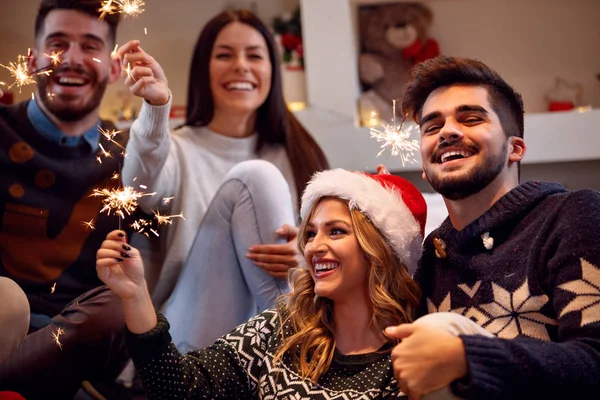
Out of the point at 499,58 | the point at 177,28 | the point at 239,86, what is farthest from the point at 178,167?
the point at 499,58

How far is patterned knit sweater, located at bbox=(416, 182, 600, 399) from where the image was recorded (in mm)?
958

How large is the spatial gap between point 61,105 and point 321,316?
95 cm

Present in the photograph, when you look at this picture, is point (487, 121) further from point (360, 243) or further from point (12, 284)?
point (12, 284)

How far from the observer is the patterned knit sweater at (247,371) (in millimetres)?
1188

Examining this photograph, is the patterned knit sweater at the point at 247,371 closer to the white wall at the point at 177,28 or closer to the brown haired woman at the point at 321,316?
the brown haired woman at the point at 321,316

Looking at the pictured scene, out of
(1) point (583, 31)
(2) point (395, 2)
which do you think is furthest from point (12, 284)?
(1) point (583, 31)

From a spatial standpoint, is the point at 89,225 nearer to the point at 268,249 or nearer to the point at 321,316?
the point at 268,249

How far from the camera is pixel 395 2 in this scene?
324 cm

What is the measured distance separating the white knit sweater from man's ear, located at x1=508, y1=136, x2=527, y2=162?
804mm

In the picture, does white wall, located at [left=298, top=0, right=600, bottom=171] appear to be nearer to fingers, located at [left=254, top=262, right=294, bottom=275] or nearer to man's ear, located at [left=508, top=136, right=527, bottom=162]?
fingers, located at [left=254, top=262, right=294, bottom=275]

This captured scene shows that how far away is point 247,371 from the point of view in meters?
1.30

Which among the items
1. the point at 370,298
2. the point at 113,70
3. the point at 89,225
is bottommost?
the point at 370,298

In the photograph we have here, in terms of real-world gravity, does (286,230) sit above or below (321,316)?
above

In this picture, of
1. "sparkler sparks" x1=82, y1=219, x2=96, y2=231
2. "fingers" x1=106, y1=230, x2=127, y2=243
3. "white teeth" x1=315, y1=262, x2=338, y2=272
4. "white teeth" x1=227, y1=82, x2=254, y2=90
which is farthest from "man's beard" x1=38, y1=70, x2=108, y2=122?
"white teeth" x1=315, y1=262, x2=338, y2=272
